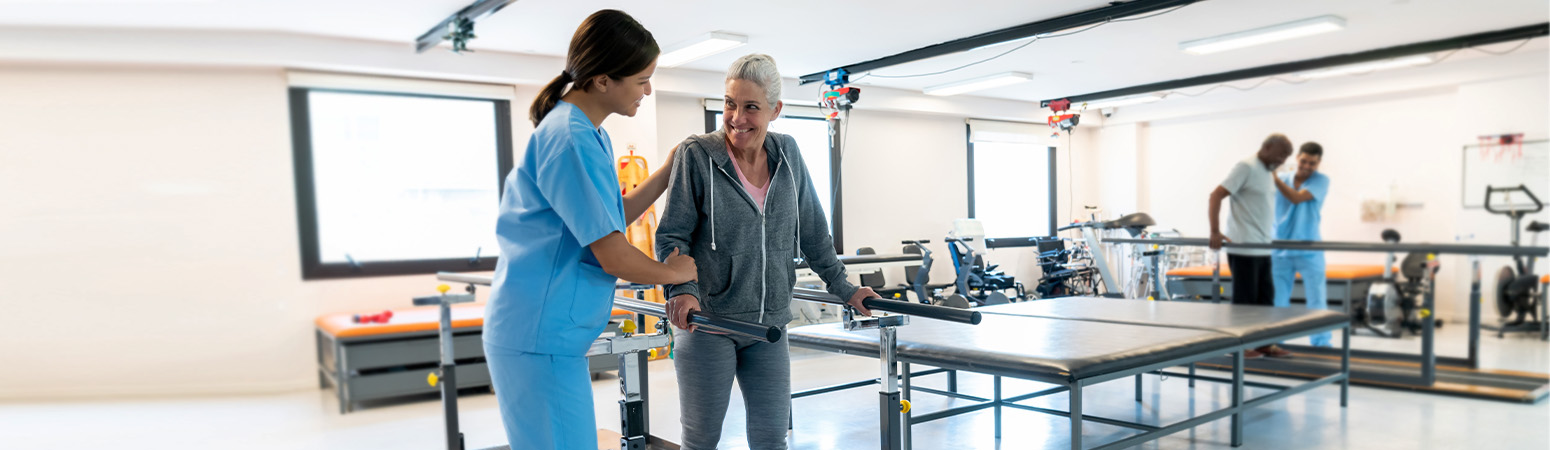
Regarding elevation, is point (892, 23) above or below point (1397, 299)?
above

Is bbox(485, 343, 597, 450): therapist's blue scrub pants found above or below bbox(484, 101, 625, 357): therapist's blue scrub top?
below

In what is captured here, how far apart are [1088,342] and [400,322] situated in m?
3.59

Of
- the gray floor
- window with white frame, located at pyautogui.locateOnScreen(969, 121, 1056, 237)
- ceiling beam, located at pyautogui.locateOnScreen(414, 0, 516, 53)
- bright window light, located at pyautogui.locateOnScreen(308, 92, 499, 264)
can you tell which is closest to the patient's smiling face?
the gray floor

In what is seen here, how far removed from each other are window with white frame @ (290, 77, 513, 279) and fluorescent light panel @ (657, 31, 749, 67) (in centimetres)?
127

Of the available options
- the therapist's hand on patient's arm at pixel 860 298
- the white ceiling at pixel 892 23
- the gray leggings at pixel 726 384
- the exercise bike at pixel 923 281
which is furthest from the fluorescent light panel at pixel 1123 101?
the gray leggings at pixel 726 384

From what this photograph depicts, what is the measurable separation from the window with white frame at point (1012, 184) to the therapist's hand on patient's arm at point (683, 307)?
3.21 metres

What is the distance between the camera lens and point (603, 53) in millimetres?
1198

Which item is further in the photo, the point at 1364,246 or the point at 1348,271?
the point at 1348,271

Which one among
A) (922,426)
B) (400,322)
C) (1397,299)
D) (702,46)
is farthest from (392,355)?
(1397,299)

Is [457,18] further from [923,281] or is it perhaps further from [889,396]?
[889,396]

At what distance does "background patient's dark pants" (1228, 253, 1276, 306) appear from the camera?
173 inches

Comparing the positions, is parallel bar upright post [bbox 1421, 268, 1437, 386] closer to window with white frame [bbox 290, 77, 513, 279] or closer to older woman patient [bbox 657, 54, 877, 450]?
older woman patient [bbox 657, 54, 877, 450]

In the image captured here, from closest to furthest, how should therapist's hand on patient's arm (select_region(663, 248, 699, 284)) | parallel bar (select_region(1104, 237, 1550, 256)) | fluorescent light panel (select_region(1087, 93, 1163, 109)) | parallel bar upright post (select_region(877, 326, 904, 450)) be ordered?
therapist's hand on patient's arm (select_region(663, 248, 699, 284)) < parallel bar upright post (select_region(877, 326, 904, 450)) < parallel bar (select_region(1104, 237, 1550, 256)) < fluorescent light panel (select_region(1087, 93, 1163, 109))

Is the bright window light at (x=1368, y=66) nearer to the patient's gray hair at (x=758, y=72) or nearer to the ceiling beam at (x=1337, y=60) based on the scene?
the ceiling beam at (x=1337, y=60)
